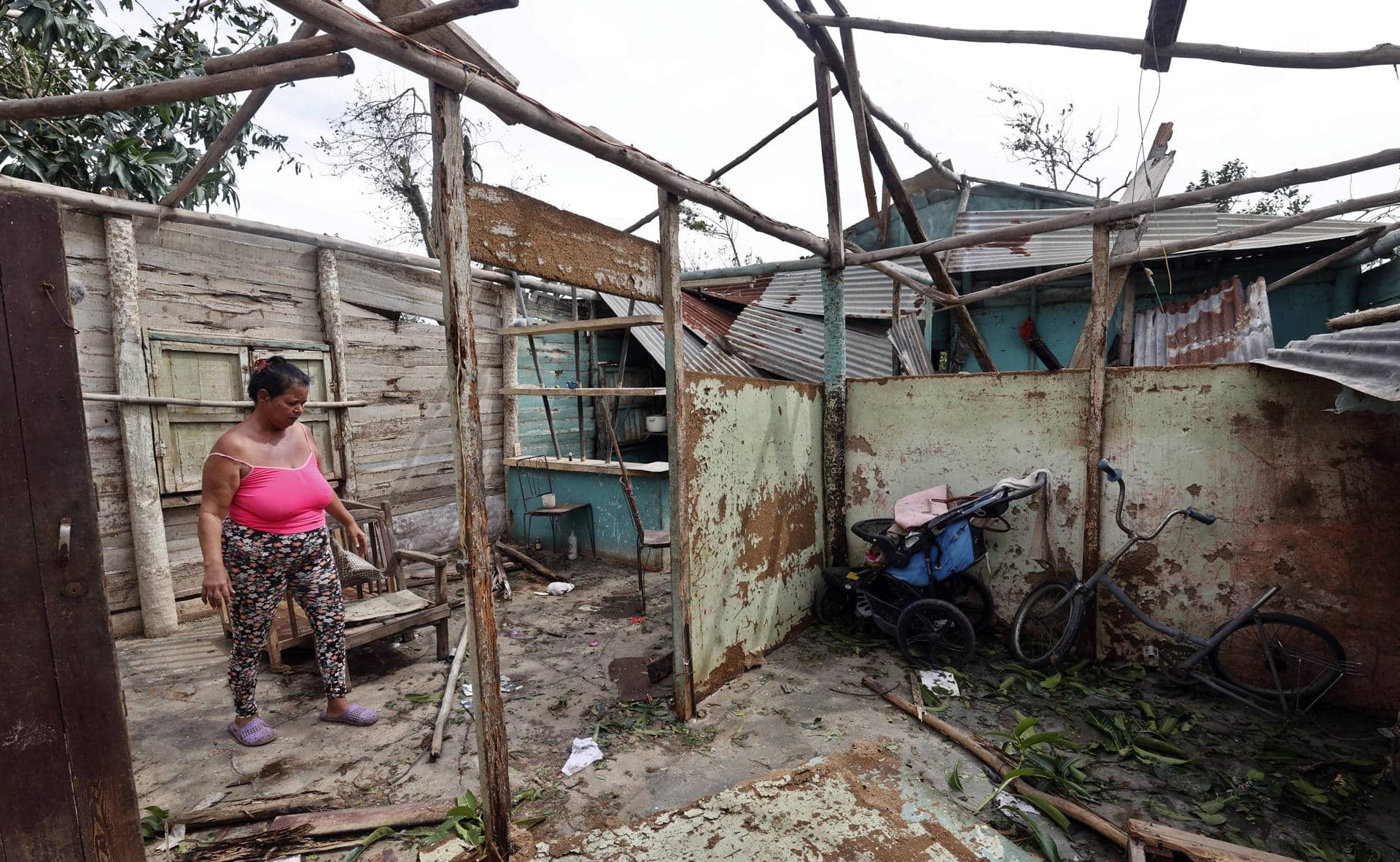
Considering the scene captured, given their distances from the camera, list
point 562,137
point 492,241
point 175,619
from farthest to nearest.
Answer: point 175,619, point 562,137, point 492,241

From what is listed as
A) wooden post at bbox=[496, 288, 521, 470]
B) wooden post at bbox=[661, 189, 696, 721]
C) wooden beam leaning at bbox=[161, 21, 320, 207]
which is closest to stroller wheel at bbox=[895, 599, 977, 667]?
wooden post at bbox=[661, 189, 696, 721]

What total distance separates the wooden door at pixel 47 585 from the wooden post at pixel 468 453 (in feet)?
3.48

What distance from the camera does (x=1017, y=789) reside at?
2.74 meters

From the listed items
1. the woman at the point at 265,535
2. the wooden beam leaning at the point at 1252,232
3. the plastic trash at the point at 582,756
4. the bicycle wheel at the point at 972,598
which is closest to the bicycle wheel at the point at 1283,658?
the bicycle wheel at the point at 972,598

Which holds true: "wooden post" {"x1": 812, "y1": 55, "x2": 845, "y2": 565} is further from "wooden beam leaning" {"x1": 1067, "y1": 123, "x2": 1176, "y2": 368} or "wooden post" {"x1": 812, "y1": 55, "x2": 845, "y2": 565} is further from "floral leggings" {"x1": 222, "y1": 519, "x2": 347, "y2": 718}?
"floral leggings" {"x1": 222, "y1": 519, "x2": 347, "y2": 718}

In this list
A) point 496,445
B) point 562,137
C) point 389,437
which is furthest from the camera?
point 496,445

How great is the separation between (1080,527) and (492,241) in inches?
162

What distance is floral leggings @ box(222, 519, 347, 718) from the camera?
3094 millimetres

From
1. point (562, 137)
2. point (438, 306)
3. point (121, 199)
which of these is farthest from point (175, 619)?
point (562, 137)

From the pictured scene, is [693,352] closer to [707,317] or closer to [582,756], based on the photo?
[707,317]

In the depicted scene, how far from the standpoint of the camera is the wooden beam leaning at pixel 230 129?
2.19 metres

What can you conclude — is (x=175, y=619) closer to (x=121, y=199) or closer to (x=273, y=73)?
(x=121, y=199)

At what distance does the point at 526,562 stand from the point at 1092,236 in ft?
26.3

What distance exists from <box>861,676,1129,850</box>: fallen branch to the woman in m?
3.16
